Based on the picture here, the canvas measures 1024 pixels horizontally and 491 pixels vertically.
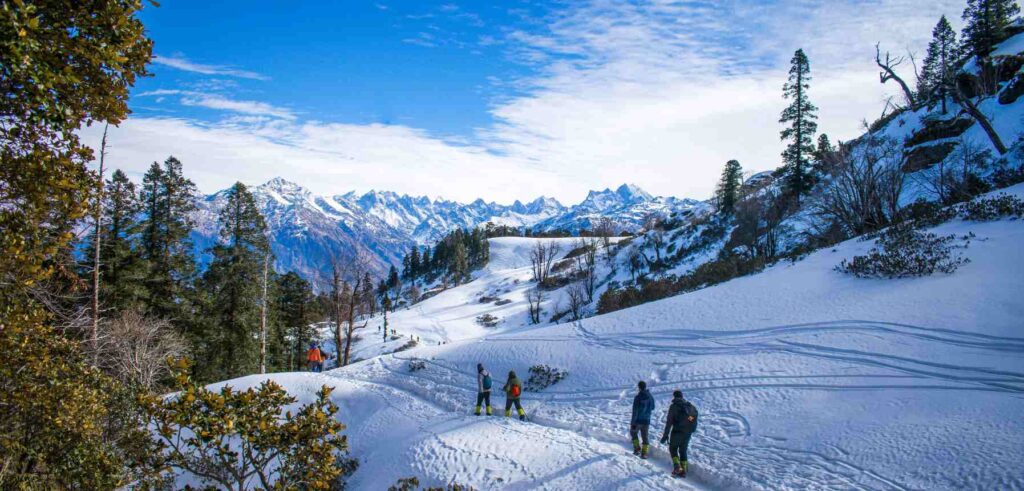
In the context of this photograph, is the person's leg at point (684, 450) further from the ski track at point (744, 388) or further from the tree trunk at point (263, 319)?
the tree trunk at point (263, 319)

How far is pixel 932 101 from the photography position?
43688 millimetres

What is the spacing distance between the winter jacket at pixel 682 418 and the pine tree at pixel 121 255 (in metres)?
27.1

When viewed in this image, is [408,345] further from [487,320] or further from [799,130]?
[799,130]

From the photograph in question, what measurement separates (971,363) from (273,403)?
16.2 m

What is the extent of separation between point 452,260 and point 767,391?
100 metres

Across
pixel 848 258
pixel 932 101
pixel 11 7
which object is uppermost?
pixel 932 101

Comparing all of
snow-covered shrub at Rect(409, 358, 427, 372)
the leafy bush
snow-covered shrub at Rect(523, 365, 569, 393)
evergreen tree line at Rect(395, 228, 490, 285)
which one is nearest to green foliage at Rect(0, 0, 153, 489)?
the leafy bush

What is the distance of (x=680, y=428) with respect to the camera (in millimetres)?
10211

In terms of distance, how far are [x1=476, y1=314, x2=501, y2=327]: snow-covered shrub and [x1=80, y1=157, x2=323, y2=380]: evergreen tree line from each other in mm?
32075

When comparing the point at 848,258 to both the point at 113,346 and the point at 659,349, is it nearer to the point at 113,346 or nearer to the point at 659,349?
the point at 659,349

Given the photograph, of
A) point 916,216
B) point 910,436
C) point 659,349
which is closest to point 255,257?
point 659,349

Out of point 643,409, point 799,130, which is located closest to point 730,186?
point 799,130

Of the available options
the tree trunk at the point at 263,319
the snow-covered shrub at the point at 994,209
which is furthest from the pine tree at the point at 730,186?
the tree trunk at the point at 263,319

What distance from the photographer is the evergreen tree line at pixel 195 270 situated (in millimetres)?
26234
